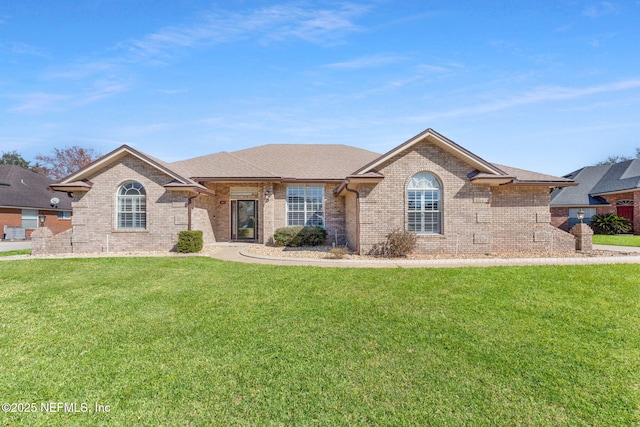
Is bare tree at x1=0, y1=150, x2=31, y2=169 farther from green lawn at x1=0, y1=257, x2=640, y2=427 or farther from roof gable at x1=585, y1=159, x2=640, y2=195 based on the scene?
roof gable at x1=585, y1=159, x2=640, y2=195

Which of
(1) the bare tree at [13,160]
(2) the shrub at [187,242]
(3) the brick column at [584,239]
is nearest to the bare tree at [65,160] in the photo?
(1) the bare tree at [13,160]

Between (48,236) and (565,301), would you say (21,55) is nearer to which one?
(48,236)

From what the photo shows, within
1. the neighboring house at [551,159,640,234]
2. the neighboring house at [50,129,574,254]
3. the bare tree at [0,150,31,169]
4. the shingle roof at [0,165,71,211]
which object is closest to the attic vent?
the neighboring house at [50,129,574,254]

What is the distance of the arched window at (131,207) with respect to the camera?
46.6 feet

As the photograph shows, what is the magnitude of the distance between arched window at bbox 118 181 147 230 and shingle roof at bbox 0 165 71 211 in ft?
51.2

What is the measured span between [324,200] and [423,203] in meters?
6.13

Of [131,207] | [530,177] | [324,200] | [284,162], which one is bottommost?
[131,207]

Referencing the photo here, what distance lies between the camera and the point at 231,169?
16.5 m

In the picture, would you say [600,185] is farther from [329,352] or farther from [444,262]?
[329,352]

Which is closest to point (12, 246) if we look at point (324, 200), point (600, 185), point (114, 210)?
point (114, 210)

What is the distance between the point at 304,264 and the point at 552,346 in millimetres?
7005

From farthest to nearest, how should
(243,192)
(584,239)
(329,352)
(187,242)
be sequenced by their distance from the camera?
(243,192) → (187,242) → (584,239) → (329,352)

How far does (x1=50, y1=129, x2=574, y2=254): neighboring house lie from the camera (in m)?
12.0

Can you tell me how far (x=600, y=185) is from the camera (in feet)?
80.9
